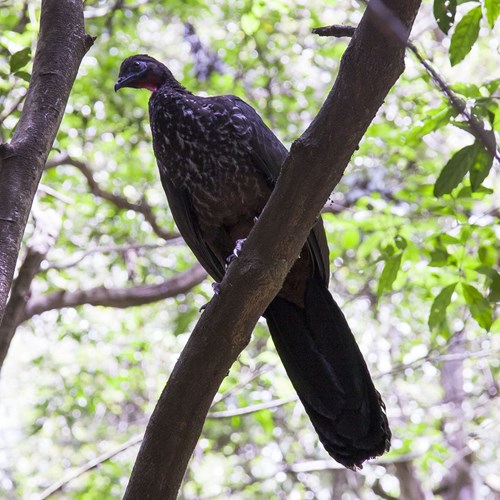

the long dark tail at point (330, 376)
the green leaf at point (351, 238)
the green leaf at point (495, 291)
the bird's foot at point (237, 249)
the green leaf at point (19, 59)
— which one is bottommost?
the long dark tail at point (330, 376)

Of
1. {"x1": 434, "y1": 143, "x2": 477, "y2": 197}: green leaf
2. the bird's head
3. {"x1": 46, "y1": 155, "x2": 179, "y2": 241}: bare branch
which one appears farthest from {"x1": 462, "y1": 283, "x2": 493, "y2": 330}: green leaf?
{"x1": 46, "y1": 155, "x2": 179, "y2": 241}: bare branch

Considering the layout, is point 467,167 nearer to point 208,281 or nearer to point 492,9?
point 492,9

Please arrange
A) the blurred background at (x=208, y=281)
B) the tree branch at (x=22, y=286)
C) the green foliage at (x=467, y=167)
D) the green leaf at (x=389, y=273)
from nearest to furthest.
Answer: the green foliage at (x=467, y=167)
the green leaf at (x=389, y=273)
the tree branch at (x=22, y=286)
the blurred background at (x=208, y=281)

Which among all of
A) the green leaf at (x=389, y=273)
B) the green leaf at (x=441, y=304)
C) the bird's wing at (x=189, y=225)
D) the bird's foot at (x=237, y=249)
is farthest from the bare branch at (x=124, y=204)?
the green leaf at (x=441, y=304)

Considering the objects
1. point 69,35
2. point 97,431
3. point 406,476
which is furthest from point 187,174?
point 97,431

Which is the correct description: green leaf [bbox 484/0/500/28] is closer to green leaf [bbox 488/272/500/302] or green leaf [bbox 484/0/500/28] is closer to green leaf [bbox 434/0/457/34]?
green leaf [bbox 434/0/457/34]

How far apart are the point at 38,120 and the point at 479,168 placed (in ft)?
4.26

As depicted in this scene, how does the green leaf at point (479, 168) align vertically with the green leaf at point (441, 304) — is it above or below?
above

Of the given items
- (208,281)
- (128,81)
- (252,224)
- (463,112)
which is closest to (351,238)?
(252,224)

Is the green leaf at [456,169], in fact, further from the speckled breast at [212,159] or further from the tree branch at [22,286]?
the tree branch at [22,286]

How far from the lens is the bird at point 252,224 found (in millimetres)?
2488

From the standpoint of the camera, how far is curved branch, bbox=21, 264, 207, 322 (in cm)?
478

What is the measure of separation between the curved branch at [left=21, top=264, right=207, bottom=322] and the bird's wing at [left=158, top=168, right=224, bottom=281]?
1911mm

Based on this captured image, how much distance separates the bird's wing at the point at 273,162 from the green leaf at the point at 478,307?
1.78 ft
